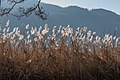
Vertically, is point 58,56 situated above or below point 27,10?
below

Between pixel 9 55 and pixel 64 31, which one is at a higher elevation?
pixel 64 31

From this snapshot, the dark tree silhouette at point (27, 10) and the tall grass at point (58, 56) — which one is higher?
the dark tree silhouette at point (27, 10)

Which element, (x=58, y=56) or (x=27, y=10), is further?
(x=27, y=10)

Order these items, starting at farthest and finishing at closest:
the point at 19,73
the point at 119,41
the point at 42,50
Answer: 1. the point at 119,41
2. the point at 42,50
3. the point at 19,73

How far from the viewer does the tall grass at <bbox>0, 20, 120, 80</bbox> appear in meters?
6.01

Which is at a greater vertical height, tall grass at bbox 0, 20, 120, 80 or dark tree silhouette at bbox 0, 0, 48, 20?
dark tree silhouette at bbox 0, 0, 48, 20

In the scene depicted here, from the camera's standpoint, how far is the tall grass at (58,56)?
19.7 ft

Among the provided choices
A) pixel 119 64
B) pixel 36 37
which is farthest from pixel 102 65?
pixel 36 37

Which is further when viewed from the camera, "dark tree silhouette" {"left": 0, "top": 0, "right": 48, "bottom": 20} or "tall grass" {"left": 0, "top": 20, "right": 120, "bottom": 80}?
"dark tree silhouette" {"left": 0, "top": 0, "right": 48, "bottom": 20}

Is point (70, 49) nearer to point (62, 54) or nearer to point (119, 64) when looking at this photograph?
point (62, 54)

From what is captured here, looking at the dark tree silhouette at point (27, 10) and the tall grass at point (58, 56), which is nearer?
the tall grass at point (58, 56)

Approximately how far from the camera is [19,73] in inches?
234

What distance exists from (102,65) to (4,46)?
1.66 m

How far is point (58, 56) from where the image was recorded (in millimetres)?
6262
